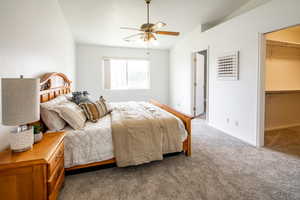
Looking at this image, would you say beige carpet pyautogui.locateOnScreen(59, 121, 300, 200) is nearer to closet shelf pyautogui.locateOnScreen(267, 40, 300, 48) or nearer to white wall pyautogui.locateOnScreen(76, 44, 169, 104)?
Result: closet shelf pyautogui.locateOnScreen(267, 40, 300, 48)

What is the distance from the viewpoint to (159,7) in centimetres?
341

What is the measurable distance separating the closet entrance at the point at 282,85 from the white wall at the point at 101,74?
11.6 feet

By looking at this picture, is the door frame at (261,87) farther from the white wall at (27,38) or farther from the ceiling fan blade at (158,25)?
the white wall at (27,38)

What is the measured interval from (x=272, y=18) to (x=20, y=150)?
150 inches

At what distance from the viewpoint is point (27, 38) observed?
1.86 meters

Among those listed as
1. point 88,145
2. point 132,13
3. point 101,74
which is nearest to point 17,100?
point 88,145

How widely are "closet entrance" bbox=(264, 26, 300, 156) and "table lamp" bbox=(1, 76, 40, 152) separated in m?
4.02

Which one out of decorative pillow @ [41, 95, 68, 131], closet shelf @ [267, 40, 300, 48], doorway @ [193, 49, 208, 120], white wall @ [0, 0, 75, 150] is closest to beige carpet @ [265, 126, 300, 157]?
doorway @ [193, 49, 208, 120]

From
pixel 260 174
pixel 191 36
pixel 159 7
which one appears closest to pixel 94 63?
pixel 159 7

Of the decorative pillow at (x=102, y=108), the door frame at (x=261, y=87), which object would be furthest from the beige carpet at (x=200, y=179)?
the decorative pillow at (x=102, y=108)

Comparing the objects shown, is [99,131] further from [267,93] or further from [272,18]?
[267,93]

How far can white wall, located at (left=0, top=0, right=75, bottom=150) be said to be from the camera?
4.73ft

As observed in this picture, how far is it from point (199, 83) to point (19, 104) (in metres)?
4.73

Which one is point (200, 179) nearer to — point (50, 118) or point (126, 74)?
point (50, 118)
